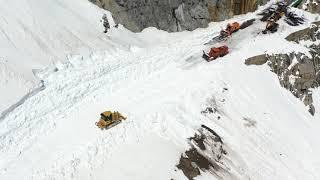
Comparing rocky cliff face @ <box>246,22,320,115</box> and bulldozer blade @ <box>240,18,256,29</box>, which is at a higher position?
bulldozer blade @ <box>240,18,256,29</box>

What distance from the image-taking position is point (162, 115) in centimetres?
2895

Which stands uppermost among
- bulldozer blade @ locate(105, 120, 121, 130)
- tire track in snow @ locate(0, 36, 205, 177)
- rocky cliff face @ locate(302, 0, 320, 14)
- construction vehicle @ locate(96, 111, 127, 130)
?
construction vehicle @ locate(96, 111, 127, 130)

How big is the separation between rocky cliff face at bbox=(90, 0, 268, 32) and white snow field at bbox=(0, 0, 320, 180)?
638cm

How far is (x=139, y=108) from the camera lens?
29.6 meters

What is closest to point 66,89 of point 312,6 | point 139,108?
point 139,108

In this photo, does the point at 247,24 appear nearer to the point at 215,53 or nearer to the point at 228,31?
the point at 228,31

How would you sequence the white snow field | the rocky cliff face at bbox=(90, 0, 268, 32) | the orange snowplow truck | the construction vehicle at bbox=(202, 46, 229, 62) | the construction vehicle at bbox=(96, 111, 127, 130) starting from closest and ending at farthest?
the white snow field, the construction vehicle at bbox=(96, 111, 127, 130), the construction vehicle at bbox=(202, 46, 229, 62), the orange snowplow truck, the rocky cliff face at bbox=(90, 0, 268, 32)

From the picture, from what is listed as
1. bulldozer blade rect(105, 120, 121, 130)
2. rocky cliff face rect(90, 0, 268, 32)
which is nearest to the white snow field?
bulldozer blade rect(105, 120, 121, 130)

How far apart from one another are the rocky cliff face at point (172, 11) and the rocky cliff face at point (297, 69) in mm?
14073

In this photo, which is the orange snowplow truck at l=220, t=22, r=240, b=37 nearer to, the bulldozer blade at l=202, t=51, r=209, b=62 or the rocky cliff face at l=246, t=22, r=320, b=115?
the bulldozer blade at l=202, t=51, r=209, b=62

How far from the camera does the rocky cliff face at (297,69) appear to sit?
121ft

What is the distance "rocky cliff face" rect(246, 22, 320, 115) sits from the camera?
3675cm

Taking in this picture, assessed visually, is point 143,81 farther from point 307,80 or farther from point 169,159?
point 307,80

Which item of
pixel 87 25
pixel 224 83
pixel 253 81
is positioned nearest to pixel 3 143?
pixel 224 83
